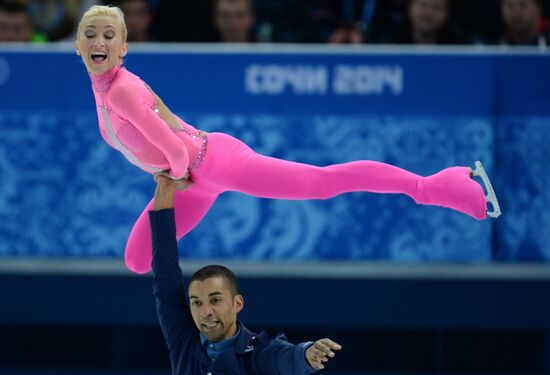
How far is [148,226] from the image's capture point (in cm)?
500

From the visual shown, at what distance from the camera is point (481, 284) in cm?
713

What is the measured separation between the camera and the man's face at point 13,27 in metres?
7.95

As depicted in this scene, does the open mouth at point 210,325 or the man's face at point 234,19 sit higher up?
the man's face at point 234,19

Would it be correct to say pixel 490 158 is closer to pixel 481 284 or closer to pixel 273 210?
pixel 481 284

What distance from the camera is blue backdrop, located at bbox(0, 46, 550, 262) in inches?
280

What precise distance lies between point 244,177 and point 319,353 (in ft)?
2.89

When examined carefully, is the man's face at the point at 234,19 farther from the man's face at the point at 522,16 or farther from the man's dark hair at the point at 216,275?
the man's dark hair at the point at 216,275

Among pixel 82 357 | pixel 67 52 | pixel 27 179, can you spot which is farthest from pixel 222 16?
pixel 82 357

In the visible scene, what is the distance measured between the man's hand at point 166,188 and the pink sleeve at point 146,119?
0.13 m

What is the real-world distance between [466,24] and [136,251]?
389cm

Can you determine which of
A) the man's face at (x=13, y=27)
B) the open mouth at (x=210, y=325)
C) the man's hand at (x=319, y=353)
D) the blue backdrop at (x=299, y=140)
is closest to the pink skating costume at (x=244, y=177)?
the open mouth at (x=210, y=325)

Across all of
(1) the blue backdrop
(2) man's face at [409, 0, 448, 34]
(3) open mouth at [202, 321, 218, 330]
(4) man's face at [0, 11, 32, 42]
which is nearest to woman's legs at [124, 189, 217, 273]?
(3) open mouth at [202, 321, 218, 330]

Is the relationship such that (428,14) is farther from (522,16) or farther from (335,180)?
(335,180)

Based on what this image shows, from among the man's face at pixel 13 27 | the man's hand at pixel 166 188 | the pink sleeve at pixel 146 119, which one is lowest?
the man's hand at pixel 166 188
